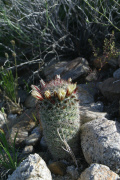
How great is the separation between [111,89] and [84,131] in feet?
2.77

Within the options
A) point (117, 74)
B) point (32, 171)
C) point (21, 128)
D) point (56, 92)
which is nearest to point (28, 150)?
point (21, 128)

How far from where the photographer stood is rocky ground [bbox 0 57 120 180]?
1717 millimetres

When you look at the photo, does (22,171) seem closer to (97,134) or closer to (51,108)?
(51,108)

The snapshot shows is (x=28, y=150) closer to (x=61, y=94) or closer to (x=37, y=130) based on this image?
(x=37, y=130)

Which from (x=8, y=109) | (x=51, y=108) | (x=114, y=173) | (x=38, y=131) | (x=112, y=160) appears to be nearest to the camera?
(x=114, y=173)

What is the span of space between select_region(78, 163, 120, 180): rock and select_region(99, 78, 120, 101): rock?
1254 millimetres

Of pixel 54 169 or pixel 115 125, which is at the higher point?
pixel 115 125

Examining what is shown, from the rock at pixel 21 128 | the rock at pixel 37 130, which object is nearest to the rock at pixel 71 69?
the rock at pixel 21 128

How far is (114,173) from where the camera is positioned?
5.26 feet

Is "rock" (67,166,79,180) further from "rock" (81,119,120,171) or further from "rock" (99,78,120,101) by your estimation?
"rock" (99,78,120,101)

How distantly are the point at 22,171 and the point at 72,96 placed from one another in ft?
2.67

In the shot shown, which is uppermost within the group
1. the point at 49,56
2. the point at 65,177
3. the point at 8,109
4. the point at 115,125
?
the point at 49,56

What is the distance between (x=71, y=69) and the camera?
3303 mm

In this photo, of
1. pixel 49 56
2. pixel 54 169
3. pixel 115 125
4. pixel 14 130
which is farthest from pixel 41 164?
pixel 49 56
